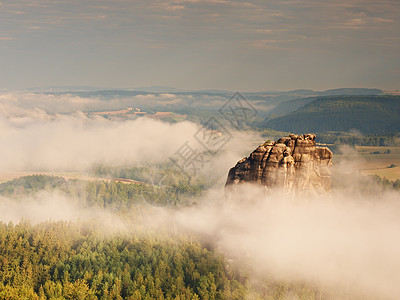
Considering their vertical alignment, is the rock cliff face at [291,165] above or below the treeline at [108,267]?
above

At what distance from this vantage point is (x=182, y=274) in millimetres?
94812

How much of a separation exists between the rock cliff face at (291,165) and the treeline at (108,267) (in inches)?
879

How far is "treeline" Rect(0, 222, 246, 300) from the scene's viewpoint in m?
88.1

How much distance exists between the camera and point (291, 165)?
88.1m

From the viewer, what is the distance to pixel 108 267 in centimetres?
10250

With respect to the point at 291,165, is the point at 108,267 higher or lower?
lower

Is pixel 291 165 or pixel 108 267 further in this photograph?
pixel 108 267

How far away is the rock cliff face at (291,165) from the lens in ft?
289

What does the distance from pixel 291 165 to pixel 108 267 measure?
50.7 m

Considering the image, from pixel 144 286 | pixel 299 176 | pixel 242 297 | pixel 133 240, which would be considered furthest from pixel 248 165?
pixel 133 240

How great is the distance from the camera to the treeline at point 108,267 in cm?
8806

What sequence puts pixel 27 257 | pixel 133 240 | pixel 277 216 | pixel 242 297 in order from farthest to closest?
pixel 133 240 < pixel 27 257 < pixel 277 216 < pixel 242 297

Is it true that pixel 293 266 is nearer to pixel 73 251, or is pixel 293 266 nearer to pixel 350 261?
pixel 350 261

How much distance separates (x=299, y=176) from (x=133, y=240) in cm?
5279
